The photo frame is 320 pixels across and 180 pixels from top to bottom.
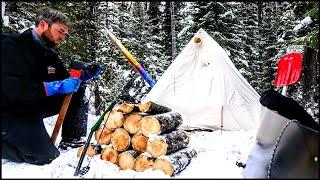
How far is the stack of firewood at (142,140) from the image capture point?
4.28 meters

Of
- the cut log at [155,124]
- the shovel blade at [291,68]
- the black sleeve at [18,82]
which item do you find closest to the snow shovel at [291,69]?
the shovel blade at [291,68]

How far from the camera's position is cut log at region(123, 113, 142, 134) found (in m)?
4.53

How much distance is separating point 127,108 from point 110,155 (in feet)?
1.93

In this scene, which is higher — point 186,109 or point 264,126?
point 264,126

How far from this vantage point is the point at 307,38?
5.91 meters

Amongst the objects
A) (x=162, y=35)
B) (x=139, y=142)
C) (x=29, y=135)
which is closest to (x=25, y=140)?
(x=29, y=135)

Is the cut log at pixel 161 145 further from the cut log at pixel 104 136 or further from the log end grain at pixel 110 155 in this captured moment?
the cut log at pixel 104 136

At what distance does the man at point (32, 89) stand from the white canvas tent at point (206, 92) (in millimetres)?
3268

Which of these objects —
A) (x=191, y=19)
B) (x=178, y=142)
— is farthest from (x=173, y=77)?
(x=191, y=19)

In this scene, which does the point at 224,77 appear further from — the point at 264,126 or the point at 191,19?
the point at 191,19

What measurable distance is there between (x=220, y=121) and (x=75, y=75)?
355 cm

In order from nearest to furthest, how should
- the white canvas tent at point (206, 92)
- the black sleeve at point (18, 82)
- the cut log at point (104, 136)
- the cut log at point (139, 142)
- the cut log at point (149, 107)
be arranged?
the black sleeve at point (18, 82), the cut log at point (139, 142), the cut log at point (149, 107), the cut log at point (104, 136), the white canvas tent at point (206, 92)

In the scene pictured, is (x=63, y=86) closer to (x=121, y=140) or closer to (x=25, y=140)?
(x=25, y=140)

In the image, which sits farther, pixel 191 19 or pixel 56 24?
pixel 191 19
